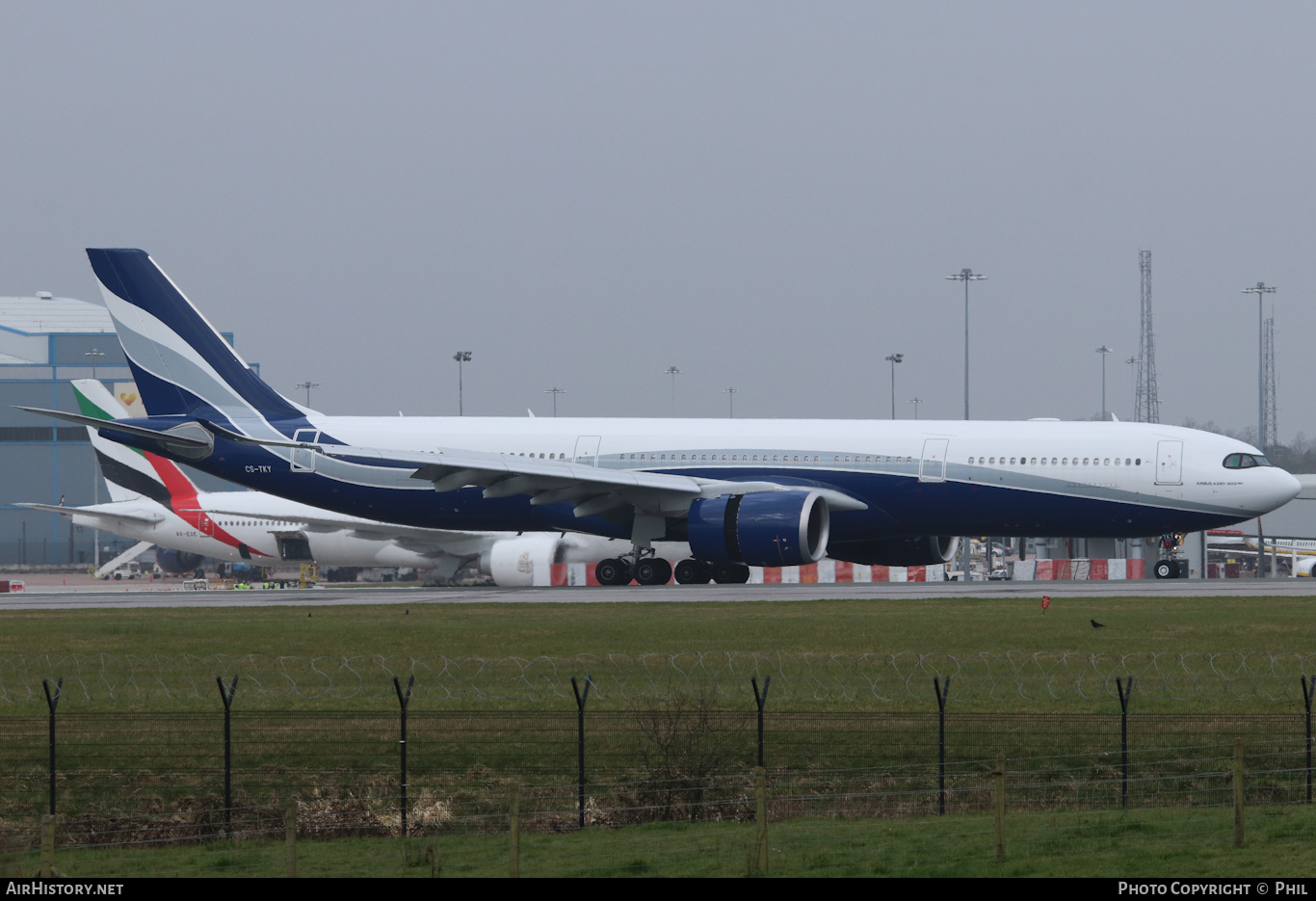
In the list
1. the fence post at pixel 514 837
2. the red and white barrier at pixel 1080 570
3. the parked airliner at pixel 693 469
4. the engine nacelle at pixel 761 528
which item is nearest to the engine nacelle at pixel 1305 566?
the red and white barrier at pixel 1080 570

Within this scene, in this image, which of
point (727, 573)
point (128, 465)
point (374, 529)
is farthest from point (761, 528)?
point (128, 465)

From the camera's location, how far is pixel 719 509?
141ft

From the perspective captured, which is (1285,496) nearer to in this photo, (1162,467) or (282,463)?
(1162,467)

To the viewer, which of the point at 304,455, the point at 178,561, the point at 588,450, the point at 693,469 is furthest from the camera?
the point at 178,561

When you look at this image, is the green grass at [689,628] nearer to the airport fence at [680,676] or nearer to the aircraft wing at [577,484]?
the airport fence at [680,676]

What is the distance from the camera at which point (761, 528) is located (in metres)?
42.1

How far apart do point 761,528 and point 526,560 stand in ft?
58.7

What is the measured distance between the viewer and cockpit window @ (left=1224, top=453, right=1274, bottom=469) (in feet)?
142

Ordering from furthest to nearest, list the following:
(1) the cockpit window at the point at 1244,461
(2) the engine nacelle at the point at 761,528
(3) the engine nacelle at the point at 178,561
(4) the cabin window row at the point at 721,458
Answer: (3) the engine nacelle at the point at 178,561, (4) the cabin window row at the point at 721,458, (1) the cockpit window at the point at 1244,461, (2) the engine nacelle at the point at 761,528

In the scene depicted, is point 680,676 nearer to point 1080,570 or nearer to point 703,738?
point 703,738

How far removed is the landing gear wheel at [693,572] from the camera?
1837 inches

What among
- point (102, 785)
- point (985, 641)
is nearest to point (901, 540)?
point (985, 641)

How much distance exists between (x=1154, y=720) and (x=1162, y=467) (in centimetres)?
2366

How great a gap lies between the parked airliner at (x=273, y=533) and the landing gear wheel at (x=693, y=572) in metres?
11.5
